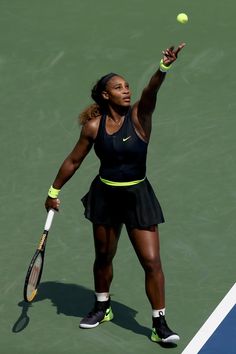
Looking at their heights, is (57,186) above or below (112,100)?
below

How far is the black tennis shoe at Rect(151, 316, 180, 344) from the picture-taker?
11094 mm

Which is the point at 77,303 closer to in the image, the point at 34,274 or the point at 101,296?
the point at 101,296

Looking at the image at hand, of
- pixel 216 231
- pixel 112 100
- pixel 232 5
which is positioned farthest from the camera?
pixel 232 5

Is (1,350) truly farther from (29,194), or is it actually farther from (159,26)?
(159,26)

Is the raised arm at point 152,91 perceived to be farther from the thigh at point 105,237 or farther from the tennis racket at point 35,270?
the tennis racket at point 35,270

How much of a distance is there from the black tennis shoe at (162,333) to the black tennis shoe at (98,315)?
0.63 metres

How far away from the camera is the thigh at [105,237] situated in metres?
11.3

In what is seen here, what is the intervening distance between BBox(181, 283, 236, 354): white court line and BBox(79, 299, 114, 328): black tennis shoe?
38.1 inches

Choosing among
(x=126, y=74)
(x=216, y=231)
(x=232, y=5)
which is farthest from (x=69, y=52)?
(x=216, y=231)

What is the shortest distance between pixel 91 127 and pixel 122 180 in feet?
1.90

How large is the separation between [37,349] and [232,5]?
7586mm

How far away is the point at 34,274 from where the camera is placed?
11.2 meters

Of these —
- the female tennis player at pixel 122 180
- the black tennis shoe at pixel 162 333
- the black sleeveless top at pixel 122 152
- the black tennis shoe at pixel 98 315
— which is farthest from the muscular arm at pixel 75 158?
the black tennis shoe at pixel 162 333

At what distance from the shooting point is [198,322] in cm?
1148
